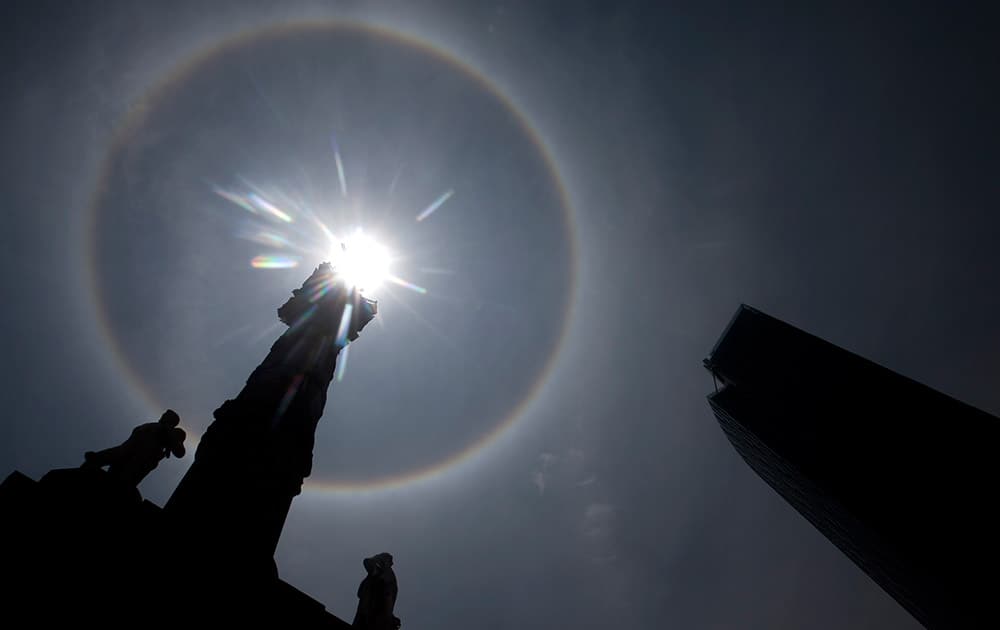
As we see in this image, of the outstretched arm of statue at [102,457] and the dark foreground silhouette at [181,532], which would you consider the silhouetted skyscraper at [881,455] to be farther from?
the outstretched arm of statue at [102,457]

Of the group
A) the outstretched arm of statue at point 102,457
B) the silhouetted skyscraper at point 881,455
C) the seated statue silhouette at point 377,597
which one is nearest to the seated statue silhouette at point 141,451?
the outstretched arm of statue at point 102,457

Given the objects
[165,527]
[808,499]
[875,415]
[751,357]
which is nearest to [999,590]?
[875,415]

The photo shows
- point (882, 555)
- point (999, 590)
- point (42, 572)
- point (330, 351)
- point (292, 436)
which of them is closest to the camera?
point (42, 572)

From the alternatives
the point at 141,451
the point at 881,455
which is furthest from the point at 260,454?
the point at 881,455

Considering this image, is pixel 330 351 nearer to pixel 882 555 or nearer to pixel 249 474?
pixel 249 474

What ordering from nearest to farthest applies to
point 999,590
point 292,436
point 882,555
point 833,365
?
point 292,436 → point 999,590 → point 882,555 → point 833,365
